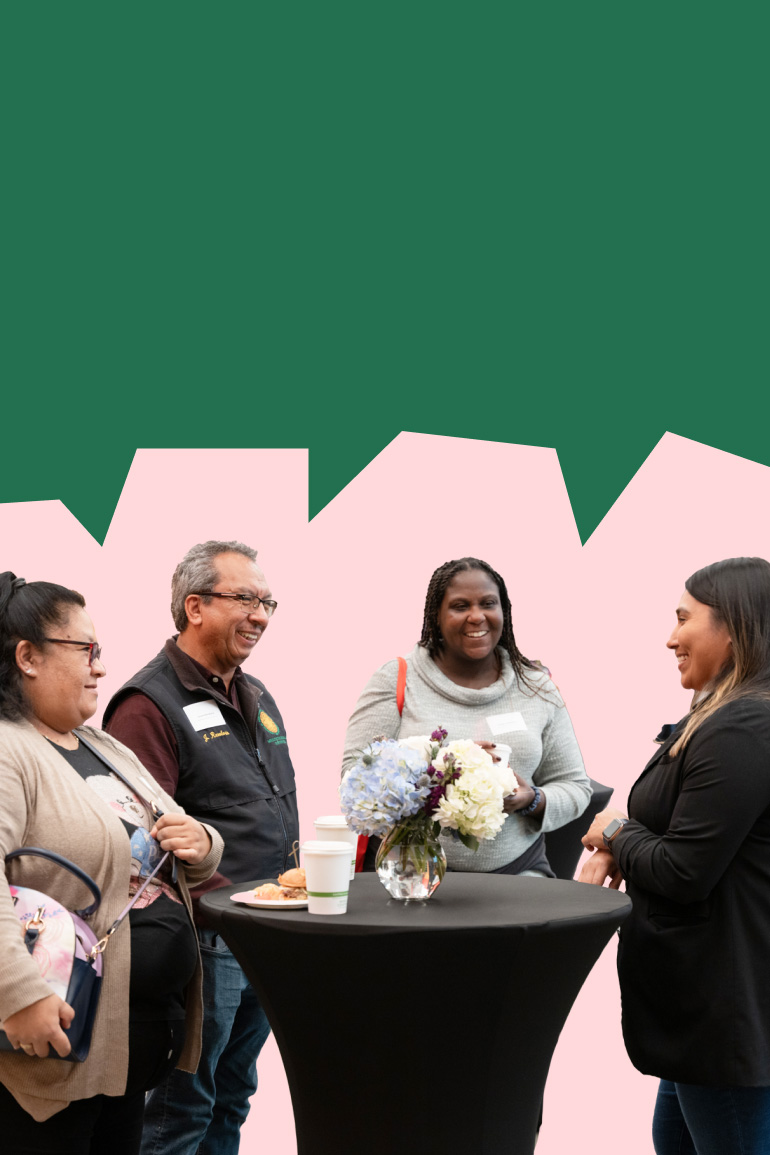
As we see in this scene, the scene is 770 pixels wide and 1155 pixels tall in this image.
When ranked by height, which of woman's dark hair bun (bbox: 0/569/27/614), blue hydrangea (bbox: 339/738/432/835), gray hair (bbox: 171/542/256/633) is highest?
gray hair (bbox: 171/542/256/633)

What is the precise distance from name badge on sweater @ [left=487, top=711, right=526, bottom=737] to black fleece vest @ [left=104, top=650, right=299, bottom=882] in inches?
27.1

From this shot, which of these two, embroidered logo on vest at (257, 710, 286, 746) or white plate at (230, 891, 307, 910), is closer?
white plate at (230, 891, 307, 910)

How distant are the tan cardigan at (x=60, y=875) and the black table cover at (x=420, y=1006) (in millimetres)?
272

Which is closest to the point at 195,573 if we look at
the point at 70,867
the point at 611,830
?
the point at 70,867

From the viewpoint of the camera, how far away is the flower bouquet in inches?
95.3

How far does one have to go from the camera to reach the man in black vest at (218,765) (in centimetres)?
306

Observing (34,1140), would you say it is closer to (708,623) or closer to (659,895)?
(659,895)

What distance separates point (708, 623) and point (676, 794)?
43 centimetres

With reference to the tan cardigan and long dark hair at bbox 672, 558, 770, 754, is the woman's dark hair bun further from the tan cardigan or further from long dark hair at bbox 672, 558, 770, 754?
long dark hair at bbox 672, 558, 770, 754

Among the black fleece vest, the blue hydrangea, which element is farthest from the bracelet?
the blue hydrangea

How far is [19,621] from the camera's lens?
2.39 m

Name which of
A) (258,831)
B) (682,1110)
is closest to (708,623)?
(682,1110)

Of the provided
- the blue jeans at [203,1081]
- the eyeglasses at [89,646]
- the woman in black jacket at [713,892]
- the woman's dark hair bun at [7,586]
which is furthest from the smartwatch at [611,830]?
the woman's dark hair bun at [7,586]

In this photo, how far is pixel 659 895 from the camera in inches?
102
